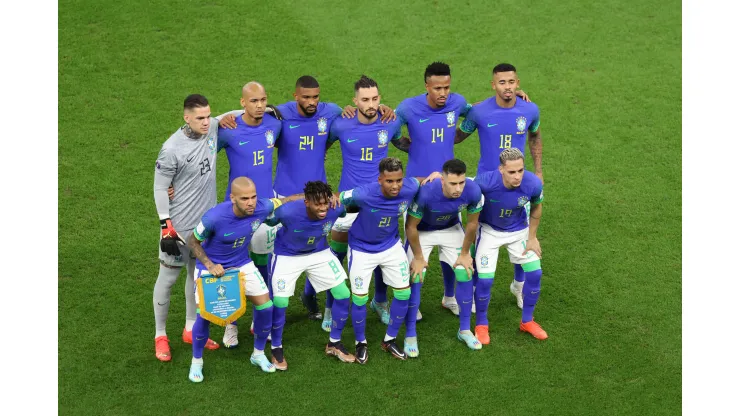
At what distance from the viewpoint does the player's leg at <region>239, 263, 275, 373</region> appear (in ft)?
30.3

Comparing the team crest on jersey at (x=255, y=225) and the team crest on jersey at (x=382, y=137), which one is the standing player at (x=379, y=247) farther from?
the team crest on jersey at (x=255, y=225)

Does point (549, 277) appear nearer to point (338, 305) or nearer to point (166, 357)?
point (338, 305)

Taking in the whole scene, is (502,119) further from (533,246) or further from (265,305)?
(265,305)

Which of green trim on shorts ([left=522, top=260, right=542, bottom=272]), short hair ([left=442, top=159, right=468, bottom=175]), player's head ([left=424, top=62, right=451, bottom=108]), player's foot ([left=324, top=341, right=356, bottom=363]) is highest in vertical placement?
player's head ([left=424, top=62, right=451, bottom=108])

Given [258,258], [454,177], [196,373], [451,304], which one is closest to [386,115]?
[454,177]

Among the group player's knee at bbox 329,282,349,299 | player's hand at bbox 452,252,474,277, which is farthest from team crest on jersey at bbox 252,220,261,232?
player's hand at bbox 452,252,474,277

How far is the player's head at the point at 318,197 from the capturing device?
8.96 m

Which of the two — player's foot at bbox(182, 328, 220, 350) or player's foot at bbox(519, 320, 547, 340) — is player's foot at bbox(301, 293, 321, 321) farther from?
player's foot at bbox(519, 320, 547, 340)

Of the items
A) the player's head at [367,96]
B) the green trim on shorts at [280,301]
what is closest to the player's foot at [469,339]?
the green trim on shorts at [280,301]

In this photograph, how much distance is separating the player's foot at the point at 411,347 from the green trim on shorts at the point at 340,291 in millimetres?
799

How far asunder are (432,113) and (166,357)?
11.4 ft

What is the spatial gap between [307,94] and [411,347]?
2616 mm

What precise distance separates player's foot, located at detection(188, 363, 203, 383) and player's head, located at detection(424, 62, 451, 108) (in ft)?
11.1

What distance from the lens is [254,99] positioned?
950 cm
